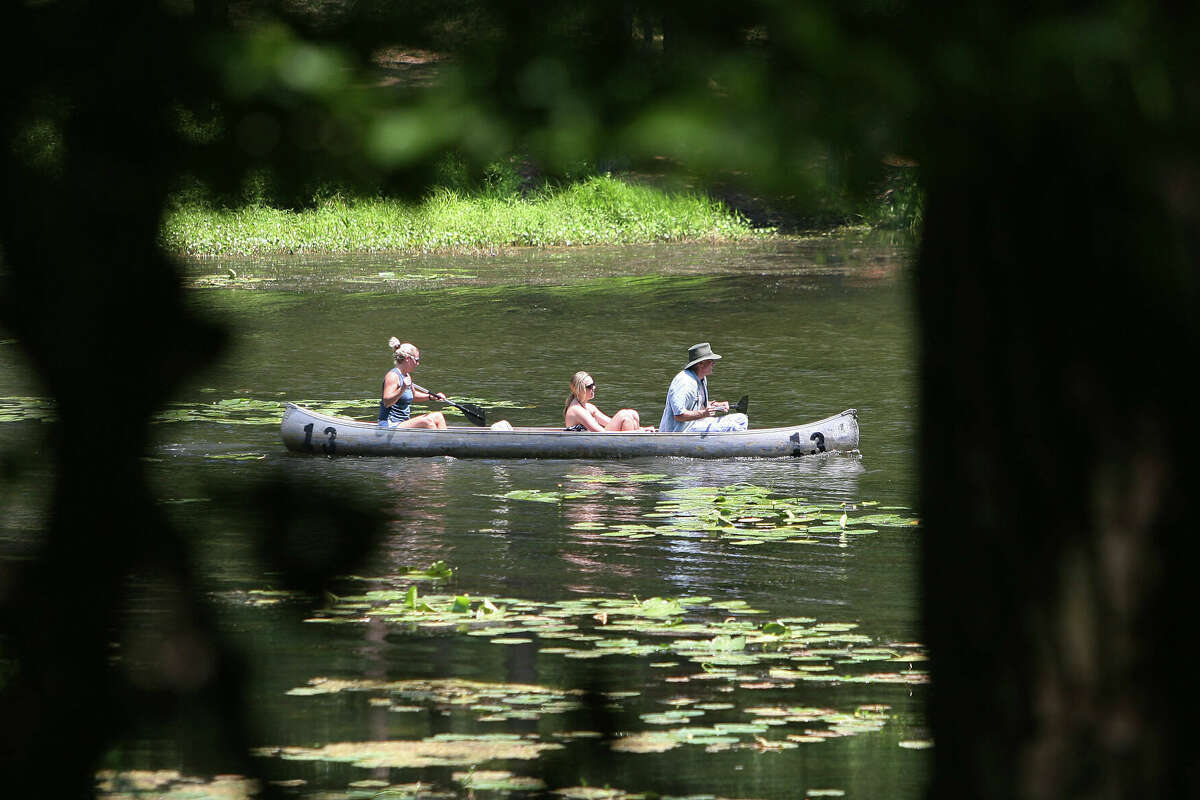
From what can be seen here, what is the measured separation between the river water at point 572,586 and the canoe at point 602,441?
16 centimetres

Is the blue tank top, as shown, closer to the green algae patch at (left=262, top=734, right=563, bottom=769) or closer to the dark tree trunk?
the green algae patch at (left=262, top=734, right=563, bottom=769)

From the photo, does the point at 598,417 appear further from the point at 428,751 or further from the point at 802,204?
the point at 802,204

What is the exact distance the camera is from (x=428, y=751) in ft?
17.9

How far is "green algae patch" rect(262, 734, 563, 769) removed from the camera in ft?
17.1

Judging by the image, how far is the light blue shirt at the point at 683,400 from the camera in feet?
49.0

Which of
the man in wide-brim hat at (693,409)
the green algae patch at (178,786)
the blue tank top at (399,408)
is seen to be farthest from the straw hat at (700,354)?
the green algae patch at (178,786)

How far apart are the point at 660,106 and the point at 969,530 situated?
2.32 ft

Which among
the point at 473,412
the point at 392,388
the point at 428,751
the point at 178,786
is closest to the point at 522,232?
the point at 473,412

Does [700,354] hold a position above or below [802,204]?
above

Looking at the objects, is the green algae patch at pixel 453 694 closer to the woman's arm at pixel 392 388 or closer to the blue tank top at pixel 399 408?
the woman's arm at pixel 392 388

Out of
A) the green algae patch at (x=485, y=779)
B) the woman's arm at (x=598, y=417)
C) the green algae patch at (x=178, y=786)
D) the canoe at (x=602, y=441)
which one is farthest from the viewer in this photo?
the woman's arm at (x=598, y=417)

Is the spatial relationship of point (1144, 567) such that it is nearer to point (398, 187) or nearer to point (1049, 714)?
point (1049, 714)

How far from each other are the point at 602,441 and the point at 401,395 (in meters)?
2.09

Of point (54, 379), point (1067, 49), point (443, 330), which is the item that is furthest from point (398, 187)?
point (443, 330)
